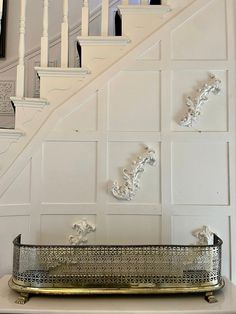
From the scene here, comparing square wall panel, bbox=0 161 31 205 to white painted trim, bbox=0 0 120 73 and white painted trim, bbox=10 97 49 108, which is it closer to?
white painted trim, bbox=10 97 49 108

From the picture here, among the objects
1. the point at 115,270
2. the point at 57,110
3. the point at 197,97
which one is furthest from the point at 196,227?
the point at 57,110

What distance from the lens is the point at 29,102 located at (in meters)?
1.53

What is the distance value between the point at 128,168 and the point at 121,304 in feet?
1.85

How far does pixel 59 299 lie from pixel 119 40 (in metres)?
1.07

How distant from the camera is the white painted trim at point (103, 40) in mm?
1568

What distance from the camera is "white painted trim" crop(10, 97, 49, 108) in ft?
5.01

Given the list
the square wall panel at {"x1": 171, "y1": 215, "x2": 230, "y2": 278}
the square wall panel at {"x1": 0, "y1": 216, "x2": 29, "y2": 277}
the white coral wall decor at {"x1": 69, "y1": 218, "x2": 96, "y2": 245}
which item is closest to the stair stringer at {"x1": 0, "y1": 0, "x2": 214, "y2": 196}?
the square wall panel at {"x1": 0, "y1": 216, "x2": 29, "y2": 277}

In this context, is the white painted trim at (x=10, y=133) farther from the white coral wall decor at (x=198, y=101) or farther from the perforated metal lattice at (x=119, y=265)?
the white coral wall decor at (x=198, y=101)

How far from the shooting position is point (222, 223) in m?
1.53

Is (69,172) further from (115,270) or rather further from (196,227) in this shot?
(196,227)

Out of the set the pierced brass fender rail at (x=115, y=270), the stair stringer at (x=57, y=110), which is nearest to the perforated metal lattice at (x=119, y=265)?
the pierced brass fender rail at (x=115, y=270)

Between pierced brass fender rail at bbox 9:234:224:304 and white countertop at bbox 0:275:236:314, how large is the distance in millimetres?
30

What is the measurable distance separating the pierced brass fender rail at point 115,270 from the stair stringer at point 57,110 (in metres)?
0.37

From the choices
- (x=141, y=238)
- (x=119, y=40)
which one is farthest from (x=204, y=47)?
(x=141, y=238)
